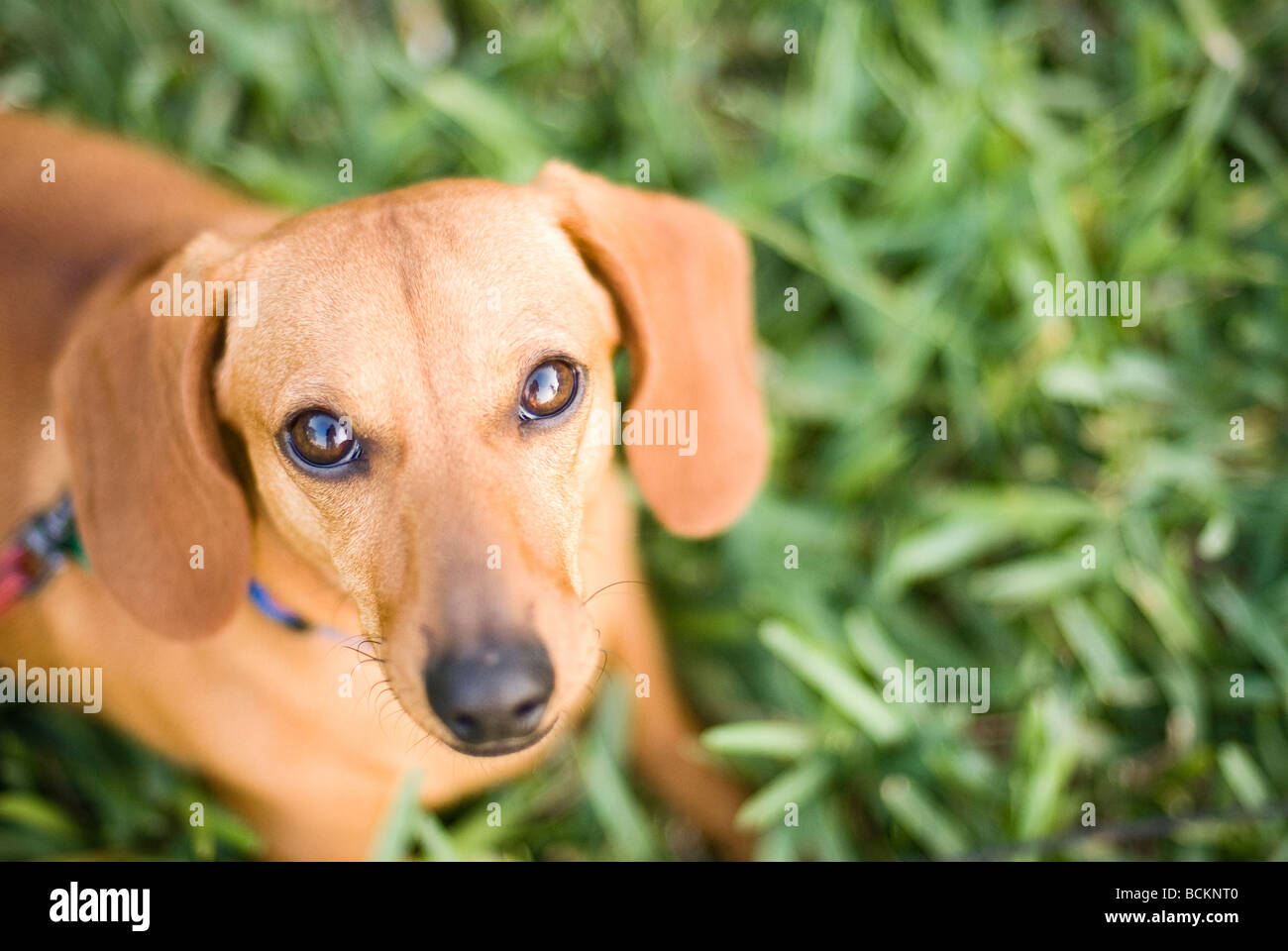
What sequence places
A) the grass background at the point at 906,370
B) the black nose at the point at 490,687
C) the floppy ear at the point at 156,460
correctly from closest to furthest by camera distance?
the black nose at the point at 490,687, the floppy ear at the point at 156,460, the grass background at the point at 906,370

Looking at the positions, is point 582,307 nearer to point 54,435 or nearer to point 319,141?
point 54,435

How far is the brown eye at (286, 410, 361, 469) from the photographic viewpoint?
4.94ft

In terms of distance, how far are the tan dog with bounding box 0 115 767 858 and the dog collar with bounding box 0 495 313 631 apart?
0.05 m

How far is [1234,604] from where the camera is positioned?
95.0 inches

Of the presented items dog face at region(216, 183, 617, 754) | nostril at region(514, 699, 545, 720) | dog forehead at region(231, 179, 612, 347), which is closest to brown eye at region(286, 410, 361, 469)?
dog face at region(216, 183, 617, 754)

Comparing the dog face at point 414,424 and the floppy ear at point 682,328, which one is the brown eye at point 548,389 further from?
the floppy ear at point 682,328

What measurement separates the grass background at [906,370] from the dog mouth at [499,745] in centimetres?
74

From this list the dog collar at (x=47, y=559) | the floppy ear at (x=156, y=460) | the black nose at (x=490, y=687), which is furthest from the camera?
the dog collar at (x=47, y=559)

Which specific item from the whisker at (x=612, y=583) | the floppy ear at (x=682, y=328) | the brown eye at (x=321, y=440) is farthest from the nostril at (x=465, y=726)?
the floppy ear at (x=682, y=328)

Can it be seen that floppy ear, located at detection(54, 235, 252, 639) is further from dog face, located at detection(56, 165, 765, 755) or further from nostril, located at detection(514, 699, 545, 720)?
nostril, located at detection(514, 699, 545, 720)

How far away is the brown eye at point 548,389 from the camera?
1.55 m

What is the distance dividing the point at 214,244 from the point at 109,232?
0.60m

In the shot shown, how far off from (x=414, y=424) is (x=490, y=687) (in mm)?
426
